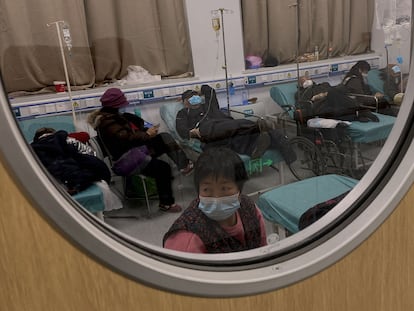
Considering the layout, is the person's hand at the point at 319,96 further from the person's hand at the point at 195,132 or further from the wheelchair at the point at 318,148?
the person's hand at the point at 195,132

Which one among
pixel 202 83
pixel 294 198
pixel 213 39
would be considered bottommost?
pixel 294 198

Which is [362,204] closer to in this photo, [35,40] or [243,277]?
[243,277]

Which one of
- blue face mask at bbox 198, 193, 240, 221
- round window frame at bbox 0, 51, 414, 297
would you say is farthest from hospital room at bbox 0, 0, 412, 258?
round window frame at bbox 0, 51, 414, 297

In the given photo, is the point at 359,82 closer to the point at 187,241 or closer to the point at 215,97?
the point at 215,97

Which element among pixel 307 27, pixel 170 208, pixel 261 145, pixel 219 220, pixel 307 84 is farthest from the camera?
pixel 307 27

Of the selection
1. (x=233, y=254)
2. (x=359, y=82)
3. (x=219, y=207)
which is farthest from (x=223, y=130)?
(x=233, y=254)

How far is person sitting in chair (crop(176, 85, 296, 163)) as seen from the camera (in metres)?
2.40

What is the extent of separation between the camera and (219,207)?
1.31 m

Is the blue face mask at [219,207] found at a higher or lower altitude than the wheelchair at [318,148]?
higher

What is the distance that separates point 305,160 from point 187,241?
4.90 feet

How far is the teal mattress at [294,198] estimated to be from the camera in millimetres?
1436

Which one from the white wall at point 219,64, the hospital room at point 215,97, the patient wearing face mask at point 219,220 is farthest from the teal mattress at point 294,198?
the white wall at point 219,64

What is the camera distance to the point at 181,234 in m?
1.12

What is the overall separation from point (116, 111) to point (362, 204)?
5.18 ft
